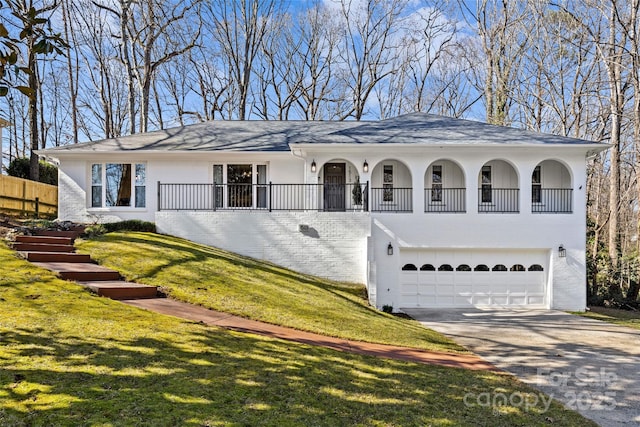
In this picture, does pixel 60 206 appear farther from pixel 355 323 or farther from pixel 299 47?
pixel 299 47

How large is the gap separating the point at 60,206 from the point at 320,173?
958 centimetres

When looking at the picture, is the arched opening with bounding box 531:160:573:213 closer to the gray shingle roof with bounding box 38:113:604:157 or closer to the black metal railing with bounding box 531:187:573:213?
the black metal railing with bounding box 531:187:573:213

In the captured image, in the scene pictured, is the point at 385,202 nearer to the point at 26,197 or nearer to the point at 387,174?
the point at 387,174

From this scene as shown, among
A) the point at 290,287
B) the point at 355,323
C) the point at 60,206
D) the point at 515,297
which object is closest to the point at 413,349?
the point at 355,323

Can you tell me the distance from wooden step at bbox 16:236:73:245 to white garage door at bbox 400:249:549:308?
9.85 m

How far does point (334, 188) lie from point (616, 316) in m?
10.1

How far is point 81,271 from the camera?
8.27 meters

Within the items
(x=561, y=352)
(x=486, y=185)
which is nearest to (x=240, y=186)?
(x=486, y=185)

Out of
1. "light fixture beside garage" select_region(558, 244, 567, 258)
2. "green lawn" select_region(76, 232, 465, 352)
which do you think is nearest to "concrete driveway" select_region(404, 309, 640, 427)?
"green lawn" select_region(76, 232, 465, 352)

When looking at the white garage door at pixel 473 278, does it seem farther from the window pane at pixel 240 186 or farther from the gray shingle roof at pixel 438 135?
the window pane at pixel 240 186

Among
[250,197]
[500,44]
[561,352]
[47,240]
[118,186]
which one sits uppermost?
[500,44]

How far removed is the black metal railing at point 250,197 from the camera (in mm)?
14674

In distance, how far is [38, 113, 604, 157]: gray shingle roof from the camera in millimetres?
14103

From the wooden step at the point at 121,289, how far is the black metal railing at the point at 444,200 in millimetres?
9941
